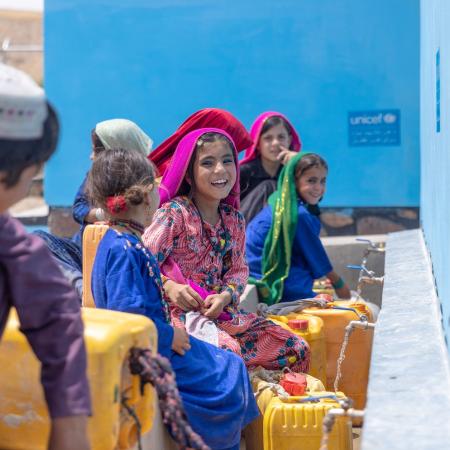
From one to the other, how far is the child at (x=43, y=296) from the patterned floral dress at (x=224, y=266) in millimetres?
1925

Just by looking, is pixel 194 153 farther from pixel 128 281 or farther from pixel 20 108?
pixel 20 108

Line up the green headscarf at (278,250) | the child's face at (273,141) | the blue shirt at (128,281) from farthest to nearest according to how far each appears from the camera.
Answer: the child's face at (273,141)
the green headscarf at (278,250)
the blue shirt at (128,281)

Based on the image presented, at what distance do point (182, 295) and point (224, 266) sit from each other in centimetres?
41

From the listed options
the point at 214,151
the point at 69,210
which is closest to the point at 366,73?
the point at 69,210

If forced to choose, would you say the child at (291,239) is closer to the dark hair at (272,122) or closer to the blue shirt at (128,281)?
the dark hair at (272,122)

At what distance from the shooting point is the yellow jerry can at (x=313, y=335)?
4402 millimetres

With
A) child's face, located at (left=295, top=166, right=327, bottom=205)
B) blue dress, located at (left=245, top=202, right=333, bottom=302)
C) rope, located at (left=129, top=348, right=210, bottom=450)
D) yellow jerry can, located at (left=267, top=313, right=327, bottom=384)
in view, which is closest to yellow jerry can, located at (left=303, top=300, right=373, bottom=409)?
yellow jerry can, located at (left=267, top=313, right=327, bottom=384)

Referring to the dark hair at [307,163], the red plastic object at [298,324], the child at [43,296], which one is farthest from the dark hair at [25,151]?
the dark hair at [307,163]

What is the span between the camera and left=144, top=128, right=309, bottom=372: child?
12.8ft

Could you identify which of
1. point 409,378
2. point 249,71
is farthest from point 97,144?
point 249,71

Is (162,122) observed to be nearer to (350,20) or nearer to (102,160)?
(350,20)

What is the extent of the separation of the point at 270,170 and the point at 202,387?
334cm

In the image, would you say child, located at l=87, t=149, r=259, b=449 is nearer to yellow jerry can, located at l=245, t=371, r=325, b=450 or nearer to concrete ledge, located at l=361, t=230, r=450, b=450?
yellow jerry can, located at l=245, t=371, r=325, b=450

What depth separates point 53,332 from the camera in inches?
74.2
